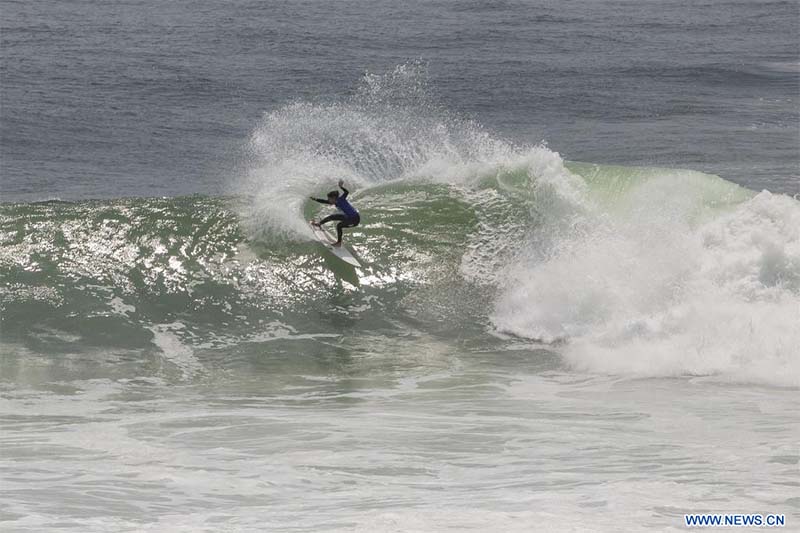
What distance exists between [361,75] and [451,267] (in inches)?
715

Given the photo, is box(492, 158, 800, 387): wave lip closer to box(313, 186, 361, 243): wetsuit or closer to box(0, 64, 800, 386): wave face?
box(0, 64, 800, 386): wave face

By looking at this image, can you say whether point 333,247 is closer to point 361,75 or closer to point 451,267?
point 451,267

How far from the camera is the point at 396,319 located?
14.5 meters

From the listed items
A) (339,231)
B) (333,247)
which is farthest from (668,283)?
(333,247)

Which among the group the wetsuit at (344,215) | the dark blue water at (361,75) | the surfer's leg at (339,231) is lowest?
the surfer's leg at (339,231)

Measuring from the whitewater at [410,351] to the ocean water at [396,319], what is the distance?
40 millimetres

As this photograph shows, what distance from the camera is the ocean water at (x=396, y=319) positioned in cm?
862

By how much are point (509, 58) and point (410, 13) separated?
31.1 feet

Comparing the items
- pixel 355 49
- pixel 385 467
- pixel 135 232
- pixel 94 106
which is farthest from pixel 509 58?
pixel 385 467

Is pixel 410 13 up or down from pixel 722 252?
up

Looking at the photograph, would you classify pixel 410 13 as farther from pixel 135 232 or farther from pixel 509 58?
pixel 135 232

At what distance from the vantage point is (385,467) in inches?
362

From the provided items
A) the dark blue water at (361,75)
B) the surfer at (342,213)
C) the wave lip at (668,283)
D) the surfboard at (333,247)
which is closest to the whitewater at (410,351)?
the wave lip at (668,283)

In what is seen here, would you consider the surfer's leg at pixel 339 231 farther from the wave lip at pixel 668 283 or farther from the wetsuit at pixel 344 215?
the wave lip at pixel 668 283
